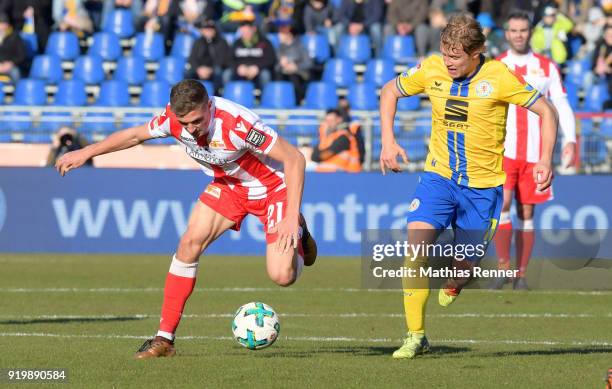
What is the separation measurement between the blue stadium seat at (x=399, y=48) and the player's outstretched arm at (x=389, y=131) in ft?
48.5

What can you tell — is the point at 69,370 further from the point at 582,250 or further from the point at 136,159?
the point at 136,159

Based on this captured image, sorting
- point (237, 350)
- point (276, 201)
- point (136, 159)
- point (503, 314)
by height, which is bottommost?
point (136, 159)

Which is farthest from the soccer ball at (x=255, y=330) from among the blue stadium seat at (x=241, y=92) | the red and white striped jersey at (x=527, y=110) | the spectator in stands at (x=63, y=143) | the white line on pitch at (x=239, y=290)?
the blue stadium seat at (x=241, y=92)

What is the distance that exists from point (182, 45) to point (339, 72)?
299cm

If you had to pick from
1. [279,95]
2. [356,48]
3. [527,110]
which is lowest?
[279,95]

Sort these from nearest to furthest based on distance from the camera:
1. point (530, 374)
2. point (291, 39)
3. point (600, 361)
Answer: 1. point (530, 374)
2. point (600, 361)
3. point (291, 39)

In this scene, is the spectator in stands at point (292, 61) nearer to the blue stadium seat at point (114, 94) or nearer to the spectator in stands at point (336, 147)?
the blue stadium seat at point (114, 94)

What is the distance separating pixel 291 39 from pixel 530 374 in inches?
627

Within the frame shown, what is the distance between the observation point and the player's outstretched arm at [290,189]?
8153mm

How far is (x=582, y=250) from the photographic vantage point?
1684 cm

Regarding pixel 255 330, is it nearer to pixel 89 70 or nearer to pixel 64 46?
pixel 89 70

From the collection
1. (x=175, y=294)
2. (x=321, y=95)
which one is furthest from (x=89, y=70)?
(x=175, y=294)

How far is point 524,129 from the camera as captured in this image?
13.3m

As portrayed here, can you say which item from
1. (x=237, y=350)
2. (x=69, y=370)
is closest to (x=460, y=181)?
(x=237, y=350)
